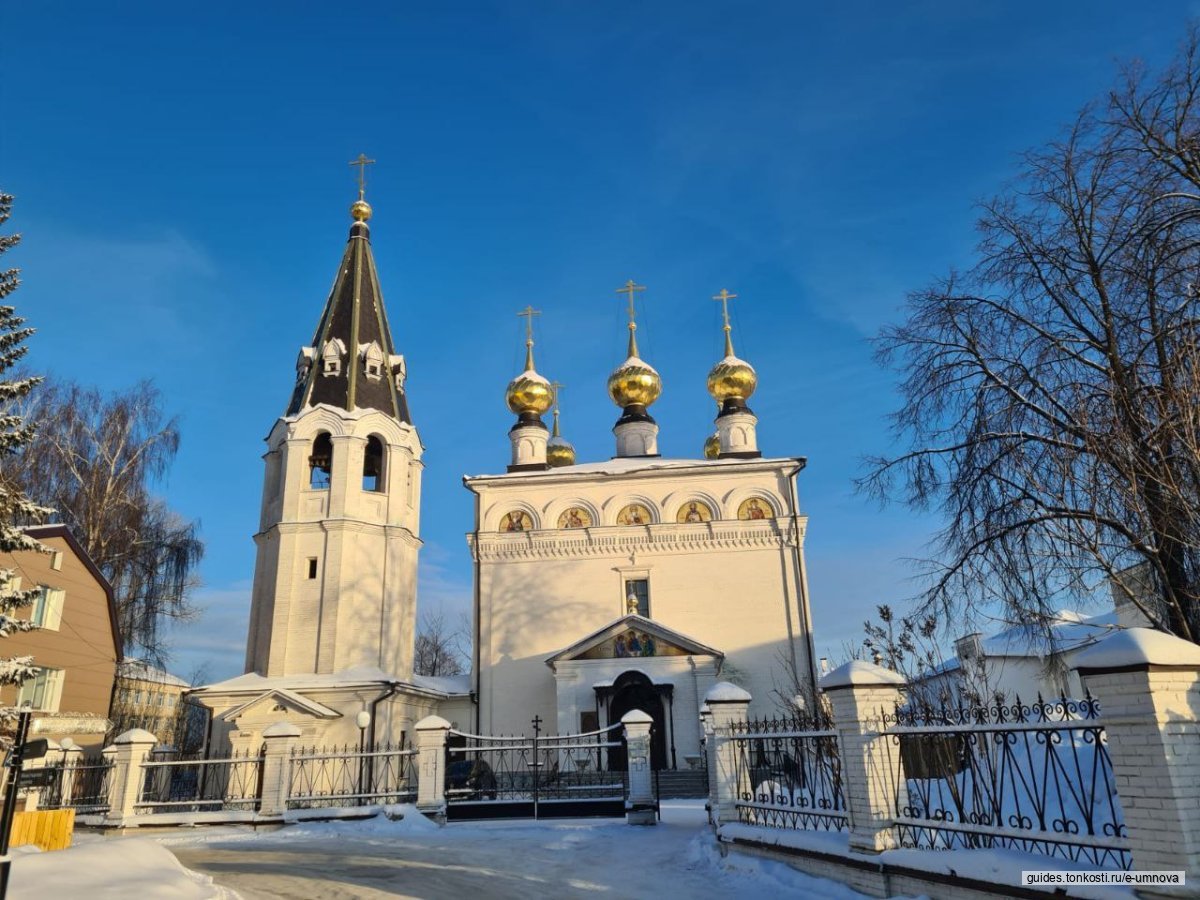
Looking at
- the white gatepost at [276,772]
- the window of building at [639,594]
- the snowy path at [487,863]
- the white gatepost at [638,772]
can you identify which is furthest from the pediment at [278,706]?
the white gatepost at [638,772]

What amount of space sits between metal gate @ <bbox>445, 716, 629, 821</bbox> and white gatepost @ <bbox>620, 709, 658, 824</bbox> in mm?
384

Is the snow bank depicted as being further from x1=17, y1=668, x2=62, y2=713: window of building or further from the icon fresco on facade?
the icon fresco on facade

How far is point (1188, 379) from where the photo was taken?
257 inches

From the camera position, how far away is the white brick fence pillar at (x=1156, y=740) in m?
4.14

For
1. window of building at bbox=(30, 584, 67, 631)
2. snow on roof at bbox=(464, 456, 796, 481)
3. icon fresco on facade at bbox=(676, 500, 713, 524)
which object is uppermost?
snow on roof at bbox=(464, 456, 796, 481)

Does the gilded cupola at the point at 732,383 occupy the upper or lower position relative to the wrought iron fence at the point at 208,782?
upper

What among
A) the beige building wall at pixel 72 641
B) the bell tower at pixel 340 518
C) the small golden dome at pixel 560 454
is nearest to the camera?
the beige building wall at pixel 72 641

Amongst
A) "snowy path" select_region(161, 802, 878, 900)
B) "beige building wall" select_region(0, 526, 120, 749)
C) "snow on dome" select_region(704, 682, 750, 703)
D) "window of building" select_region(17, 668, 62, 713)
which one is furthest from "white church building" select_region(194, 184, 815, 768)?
"snow on dome" select_region(704, 682, 750, 703)

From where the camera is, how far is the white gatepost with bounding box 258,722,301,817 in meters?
12.0

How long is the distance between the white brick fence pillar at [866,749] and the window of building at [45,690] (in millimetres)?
16829

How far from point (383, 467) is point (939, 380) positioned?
16830 millimetres

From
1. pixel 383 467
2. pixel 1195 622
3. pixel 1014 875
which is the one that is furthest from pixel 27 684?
pixel 1195 622

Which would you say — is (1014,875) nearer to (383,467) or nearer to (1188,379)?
(1188,379)

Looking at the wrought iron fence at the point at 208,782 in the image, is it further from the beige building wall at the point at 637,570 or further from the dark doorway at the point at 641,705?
the dark doorway at the point at 641,705
